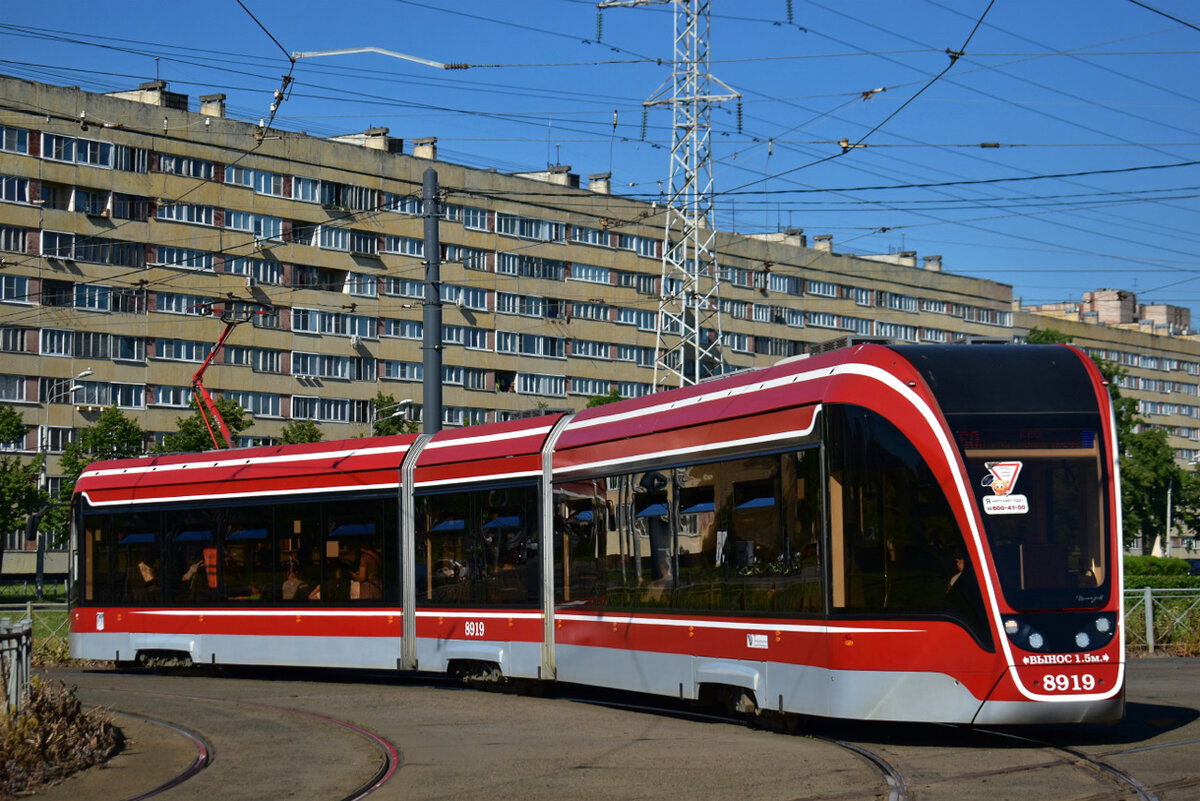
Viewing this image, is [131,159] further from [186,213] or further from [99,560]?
[99,560]

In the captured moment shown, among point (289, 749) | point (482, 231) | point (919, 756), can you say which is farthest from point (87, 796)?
point (482, 231)

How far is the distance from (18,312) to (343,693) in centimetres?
4937

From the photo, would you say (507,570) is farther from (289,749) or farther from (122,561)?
(122,561)

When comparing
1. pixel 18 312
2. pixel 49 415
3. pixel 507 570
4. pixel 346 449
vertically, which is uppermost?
pixel 18 312

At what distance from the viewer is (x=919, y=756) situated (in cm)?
1248

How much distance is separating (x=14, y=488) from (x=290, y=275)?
1962cm

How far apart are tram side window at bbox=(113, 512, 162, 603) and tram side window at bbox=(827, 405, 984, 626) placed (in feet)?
43.3

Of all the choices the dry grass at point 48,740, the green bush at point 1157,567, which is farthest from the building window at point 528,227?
the dry grass at point 48,740

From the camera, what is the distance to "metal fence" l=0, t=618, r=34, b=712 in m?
12.4

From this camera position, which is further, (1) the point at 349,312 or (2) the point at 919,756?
(1) the point at 349,312

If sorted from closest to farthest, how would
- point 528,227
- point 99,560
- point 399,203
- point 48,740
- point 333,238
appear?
point 48,740
point 99,560
point 333,238
point 399,203
point 528,227

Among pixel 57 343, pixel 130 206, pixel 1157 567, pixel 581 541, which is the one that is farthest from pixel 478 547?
pixel 130 206

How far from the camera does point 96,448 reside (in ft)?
198

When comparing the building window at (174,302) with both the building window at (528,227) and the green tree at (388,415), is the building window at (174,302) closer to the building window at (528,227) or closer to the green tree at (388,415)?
the green tree at (388,415)
